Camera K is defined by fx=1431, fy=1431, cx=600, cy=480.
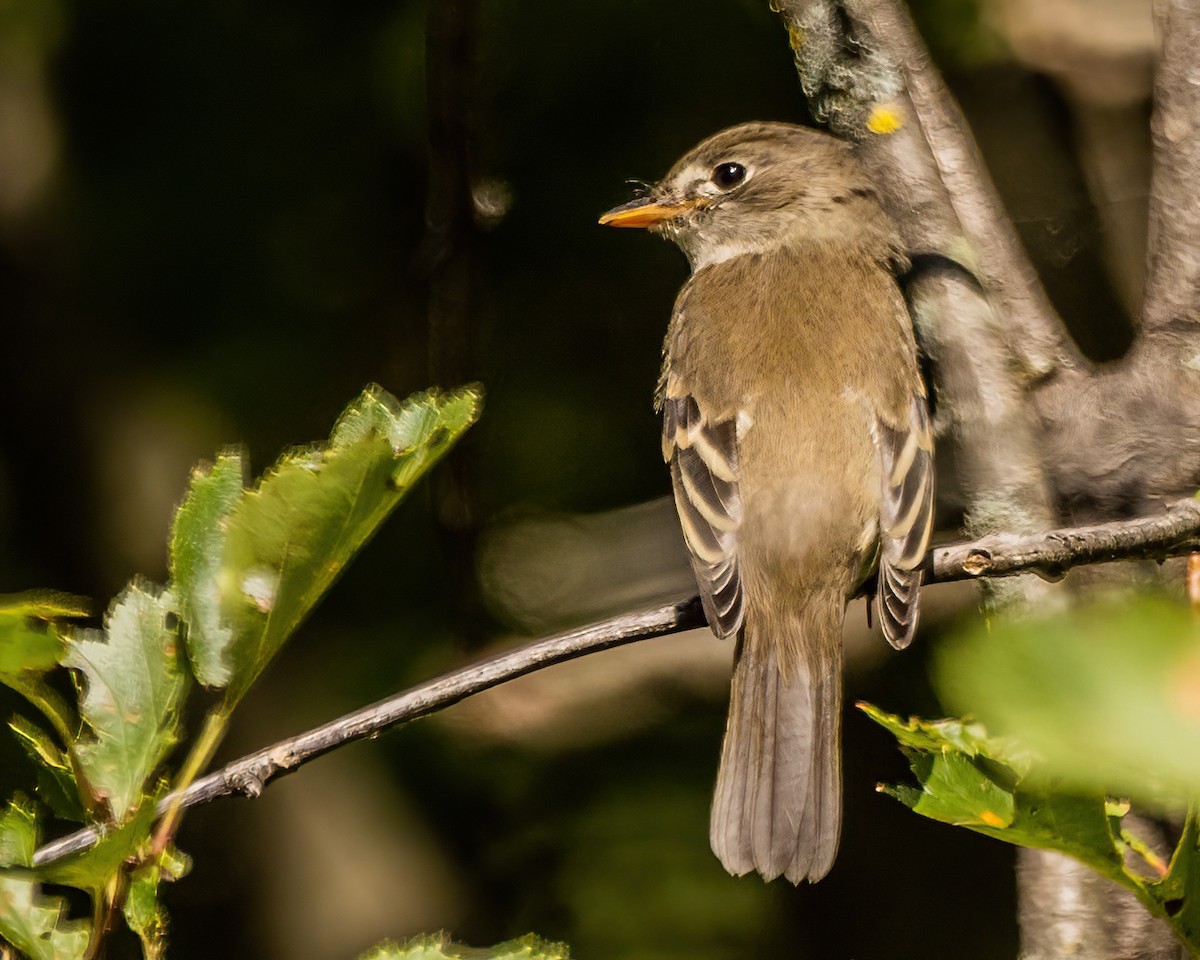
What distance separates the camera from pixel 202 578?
1383mm

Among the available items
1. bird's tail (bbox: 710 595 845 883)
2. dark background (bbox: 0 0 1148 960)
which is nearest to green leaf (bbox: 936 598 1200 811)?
bird's tail (bbox: 710 595 845 883)

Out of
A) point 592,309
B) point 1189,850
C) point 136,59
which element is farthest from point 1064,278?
point 1189,850

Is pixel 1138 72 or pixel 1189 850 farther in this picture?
pixel 1138 72

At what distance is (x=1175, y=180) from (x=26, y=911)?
2.07 meters

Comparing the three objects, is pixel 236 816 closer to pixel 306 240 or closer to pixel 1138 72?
pixel 306 240

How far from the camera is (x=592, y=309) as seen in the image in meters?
4.30

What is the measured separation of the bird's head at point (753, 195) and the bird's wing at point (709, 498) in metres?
0.82

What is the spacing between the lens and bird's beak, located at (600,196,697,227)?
3.67 metres

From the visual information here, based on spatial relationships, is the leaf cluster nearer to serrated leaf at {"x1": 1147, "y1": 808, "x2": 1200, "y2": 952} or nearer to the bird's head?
serrated leaf at {"x1": 1147, "y1": 808, "x2": 1200, "y2": 952}

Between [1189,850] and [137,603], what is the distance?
3.45 ft

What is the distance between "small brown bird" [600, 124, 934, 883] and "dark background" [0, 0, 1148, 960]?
0.77 m

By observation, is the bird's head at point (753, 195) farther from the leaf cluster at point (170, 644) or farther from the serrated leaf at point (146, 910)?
the serrated leaf at point (146, 910)

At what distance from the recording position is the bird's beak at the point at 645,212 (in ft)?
12.0

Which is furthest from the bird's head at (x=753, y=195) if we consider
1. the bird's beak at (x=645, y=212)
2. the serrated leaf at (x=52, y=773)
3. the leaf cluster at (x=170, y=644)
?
the serrated leaf at (x=52, y=773)
